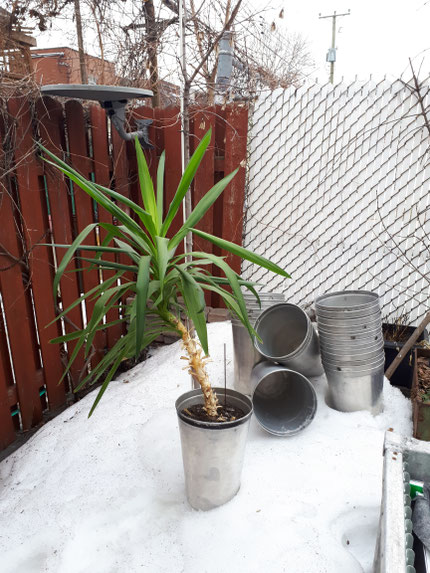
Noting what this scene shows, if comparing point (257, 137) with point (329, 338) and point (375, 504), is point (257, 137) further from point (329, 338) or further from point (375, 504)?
point (375, 504)

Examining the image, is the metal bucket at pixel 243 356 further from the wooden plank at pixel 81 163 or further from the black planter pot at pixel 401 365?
A: the wooden plank at pixel 81 163

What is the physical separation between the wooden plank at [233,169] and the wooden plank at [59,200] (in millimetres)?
Result: 1182

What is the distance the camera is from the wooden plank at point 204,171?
114 inches

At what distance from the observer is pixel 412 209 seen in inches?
114

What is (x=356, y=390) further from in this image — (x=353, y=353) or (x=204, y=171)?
(x=204, y=171)

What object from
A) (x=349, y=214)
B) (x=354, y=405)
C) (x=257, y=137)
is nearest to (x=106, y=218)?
(x=257, y=137)

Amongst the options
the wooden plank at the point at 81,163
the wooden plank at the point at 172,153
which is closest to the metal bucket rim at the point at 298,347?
the wooden plank at the point at 81,163

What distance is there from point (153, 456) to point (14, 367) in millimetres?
1061

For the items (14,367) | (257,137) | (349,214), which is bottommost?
(14,367)

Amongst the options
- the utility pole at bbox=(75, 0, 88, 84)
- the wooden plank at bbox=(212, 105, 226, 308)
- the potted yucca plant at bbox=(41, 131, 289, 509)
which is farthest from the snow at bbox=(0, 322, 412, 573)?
the utility pole at bbox=(75, 0, 88, 84)

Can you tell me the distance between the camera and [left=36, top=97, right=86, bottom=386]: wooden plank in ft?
7.58

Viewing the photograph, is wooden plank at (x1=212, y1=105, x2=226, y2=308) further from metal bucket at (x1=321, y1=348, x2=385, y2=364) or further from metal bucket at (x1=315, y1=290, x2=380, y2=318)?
metal bucket at (x1=321, y1=348, x2=385, y2=364)

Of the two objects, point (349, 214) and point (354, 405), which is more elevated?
point (349, 214)

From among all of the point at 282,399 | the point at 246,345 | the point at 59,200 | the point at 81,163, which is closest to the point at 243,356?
the point at 246,345
